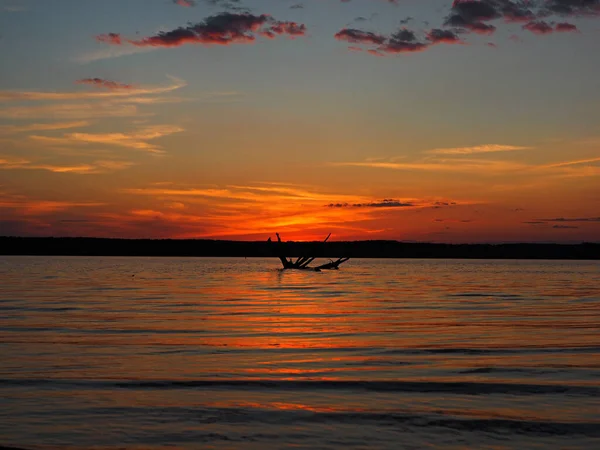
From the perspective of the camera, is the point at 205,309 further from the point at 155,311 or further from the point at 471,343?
the point at 471,343

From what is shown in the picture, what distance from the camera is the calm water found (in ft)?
41.7

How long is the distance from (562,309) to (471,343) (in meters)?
16.0

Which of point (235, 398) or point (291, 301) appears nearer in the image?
point (235, 398)

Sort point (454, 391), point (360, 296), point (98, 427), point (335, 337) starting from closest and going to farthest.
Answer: point (98, 427), point (454, 391), point (335, 337), point (360, 296)

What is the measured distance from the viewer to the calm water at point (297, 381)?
41.7 feet

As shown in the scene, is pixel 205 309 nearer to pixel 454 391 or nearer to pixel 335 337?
pixel 335 337

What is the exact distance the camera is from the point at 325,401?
1530 cm

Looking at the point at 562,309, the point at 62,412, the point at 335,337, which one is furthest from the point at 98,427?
the point at 562,309

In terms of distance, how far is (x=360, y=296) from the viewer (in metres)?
49.5

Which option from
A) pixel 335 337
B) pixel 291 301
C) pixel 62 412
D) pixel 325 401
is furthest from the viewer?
pixel 291 301

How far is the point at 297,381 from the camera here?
17.4 metres

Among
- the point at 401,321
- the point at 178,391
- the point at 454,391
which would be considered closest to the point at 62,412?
the point at 178,391

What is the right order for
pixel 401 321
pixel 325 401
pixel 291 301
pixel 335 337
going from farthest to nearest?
pixel 291 301 → pixel 401 321 → pixel 335 337 → pixel 325 401

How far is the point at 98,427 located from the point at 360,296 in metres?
37.3
